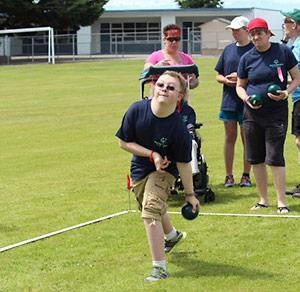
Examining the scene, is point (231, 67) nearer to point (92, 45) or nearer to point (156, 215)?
point (156, 215)

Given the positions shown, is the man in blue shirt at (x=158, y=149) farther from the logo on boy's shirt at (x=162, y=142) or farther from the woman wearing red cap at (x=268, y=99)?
the woman wearing red cap at (x=268, y=99)

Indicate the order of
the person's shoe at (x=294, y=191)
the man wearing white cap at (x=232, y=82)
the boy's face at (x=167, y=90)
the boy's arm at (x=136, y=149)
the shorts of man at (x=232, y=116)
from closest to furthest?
the boy's face at (x=167, y=90) < the boy's arm at (x=136, y=149) < the person's shoe at (x=294, y=191) < the man wearing white cap at (x=232, y=82) < the shorts of man at (x=232, y=116)

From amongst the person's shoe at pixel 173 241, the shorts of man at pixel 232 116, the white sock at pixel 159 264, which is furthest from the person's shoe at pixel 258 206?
the white sock at pixel 159 264

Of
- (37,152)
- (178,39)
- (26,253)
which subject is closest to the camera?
(26,253)

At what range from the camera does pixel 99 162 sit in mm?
12031

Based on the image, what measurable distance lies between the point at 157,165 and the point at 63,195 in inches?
151

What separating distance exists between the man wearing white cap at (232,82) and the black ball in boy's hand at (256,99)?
1.43 metres

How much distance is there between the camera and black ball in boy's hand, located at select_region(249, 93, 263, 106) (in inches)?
309

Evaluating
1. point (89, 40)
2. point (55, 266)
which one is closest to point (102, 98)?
point (55, 266)

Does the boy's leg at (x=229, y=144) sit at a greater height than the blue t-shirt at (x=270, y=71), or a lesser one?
lesser

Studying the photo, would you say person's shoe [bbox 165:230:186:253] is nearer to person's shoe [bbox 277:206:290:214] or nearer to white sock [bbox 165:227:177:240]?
white sock [bbox 165:227:177:240]

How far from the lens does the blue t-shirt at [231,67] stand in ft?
30.8

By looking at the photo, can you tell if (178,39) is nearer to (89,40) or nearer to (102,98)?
(102,98)

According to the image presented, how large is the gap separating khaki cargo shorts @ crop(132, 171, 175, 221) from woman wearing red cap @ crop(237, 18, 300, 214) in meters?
2.20
